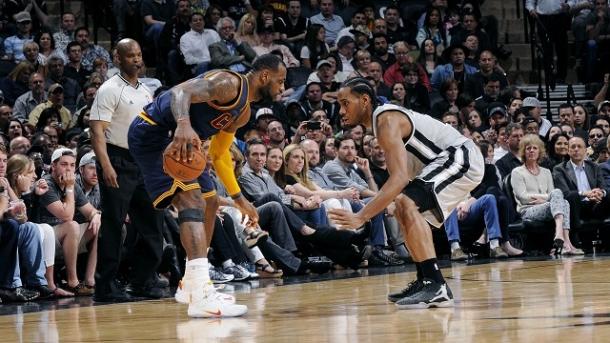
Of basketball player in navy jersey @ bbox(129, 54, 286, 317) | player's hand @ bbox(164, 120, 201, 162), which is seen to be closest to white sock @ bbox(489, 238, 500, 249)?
basketball player in navy jersey @ bbox(129, 54, 286, 317)

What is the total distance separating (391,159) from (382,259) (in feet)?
13.9

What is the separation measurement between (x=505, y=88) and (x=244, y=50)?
343 centimetres

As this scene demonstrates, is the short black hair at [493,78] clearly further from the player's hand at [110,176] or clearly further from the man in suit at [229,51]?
the player's hand at [110,176]

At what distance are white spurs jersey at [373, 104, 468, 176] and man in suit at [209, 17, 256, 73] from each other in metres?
6.81

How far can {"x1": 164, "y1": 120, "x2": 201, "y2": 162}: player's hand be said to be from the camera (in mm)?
6160

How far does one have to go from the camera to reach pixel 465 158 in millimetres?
7039

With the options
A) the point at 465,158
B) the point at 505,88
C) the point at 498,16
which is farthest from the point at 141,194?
the point at 498,16

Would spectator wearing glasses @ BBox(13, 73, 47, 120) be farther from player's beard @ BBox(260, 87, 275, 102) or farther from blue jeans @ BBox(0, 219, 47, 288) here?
player's beard @ BBox(260, 87, 275, 102)

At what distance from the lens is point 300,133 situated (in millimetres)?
12078

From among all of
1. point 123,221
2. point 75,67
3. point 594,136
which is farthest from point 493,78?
point 123,221

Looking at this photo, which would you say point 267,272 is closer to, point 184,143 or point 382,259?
point 382,259

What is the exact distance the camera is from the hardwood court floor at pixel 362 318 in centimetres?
539

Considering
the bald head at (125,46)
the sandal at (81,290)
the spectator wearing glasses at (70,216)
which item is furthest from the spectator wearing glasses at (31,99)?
the bald head at (125,46)

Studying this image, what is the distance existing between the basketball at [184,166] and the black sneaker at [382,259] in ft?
14.3
